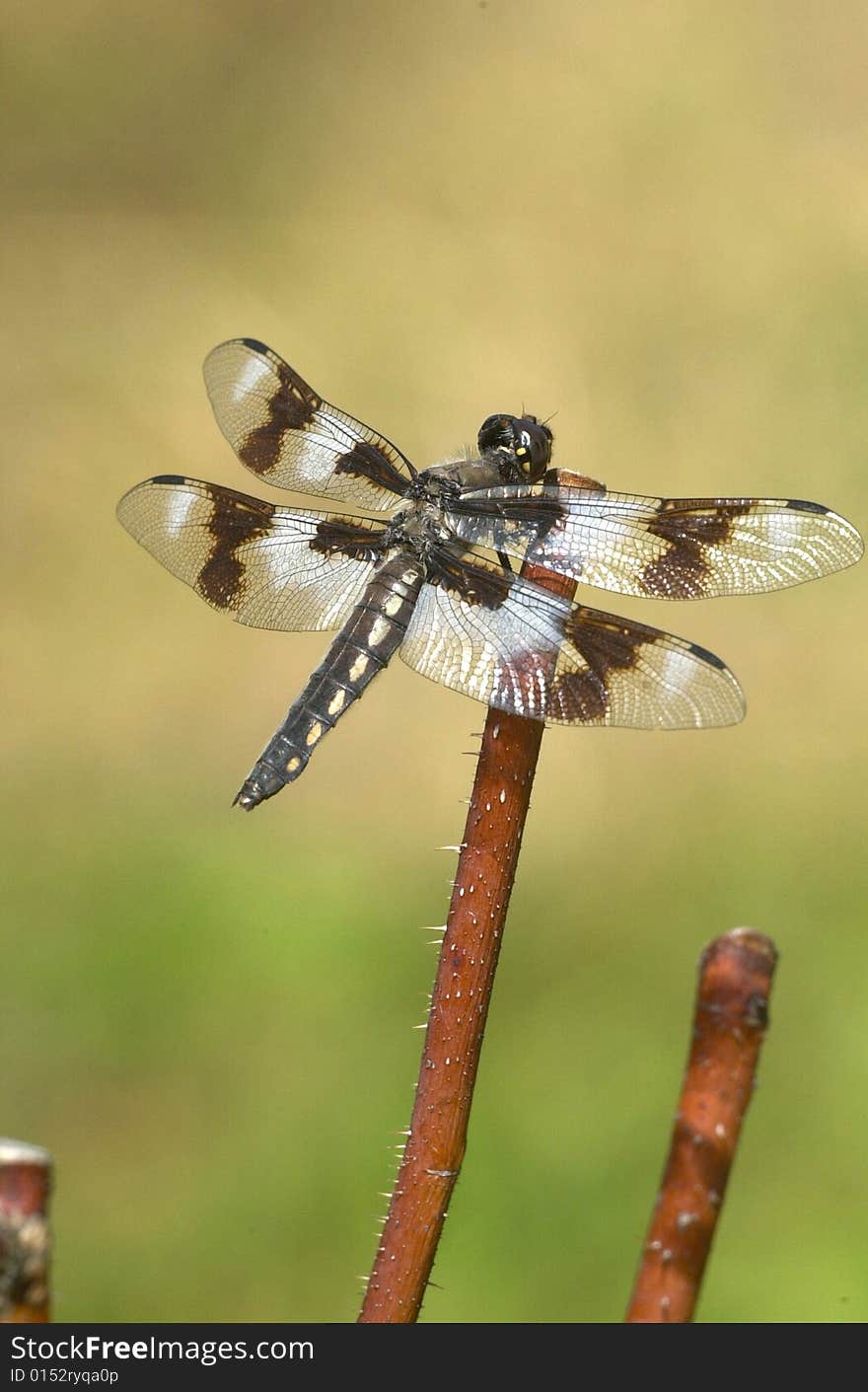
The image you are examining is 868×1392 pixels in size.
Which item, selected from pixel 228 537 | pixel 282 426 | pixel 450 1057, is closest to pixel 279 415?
pixel 282 426

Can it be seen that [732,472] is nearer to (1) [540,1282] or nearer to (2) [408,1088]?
(2) [408,1088]

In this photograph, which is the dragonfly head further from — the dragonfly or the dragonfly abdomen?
the dragonfly abdomen

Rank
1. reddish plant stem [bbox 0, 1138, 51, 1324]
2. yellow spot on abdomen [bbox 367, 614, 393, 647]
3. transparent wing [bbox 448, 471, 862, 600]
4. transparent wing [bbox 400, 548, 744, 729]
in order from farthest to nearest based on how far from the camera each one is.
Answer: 1. yellow spot on abdomen [bbox 367, 614, 393, 647]
2. transparent wing [bbox 448, 471, 862, 600]
3. transparent wing [bbox 400, 548, 744, 729]
4. reddish plant stem [bbox 0, 1138, 51, 1324]

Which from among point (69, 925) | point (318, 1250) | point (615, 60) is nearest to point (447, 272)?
point (615, 60)

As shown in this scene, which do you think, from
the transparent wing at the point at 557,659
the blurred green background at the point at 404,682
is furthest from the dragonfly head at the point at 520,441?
the blurred green background at the point at 404,682

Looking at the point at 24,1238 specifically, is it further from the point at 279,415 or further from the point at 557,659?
the point at 279,415

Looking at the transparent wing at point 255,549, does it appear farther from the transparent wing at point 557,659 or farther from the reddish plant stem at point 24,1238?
the reddish plant stem at point 24,1238

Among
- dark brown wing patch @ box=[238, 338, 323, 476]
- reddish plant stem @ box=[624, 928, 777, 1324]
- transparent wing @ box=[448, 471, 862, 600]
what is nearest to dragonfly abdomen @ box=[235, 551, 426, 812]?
transparent wing @ box=[448, 471, 862, 600]
